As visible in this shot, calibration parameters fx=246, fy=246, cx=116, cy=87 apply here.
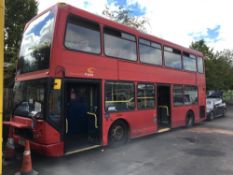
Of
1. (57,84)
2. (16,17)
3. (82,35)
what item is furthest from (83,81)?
(16,17)

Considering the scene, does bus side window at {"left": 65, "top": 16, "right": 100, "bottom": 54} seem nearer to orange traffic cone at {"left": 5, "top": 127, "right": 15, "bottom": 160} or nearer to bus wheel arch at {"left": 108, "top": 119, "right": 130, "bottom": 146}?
bus wheel arch at {"left": 108, "top": 119, "right": 130, "bottom": 146}

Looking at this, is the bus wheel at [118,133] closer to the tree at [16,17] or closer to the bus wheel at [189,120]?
the bus wheel at [189,120]

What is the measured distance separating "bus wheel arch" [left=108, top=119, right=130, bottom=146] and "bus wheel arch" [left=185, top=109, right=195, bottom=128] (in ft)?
15.7

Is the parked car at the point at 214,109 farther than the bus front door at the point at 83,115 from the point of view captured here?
Yes

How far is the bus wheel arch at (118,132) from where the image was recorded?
7.74 meters

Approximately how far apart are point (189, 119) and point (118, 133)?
5.80m

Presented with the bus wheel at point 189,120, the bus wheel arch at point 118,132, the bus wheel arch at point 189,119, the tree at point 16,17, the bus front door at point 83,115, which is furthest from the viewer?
the tree at point 16,17

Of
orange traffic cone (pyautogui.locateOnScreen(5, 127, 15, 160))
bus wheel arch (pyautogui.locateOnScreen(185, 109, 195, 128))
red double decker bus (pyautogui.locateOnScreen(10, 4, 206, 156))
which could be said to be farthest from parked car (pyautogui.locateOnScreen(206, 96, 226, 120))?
orange traffic cone (pyautogui.locateOnScreen(5, 127, 15, 160))

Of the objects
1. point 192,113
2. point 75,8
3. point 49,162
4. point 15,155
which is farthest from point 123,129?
point 192,113

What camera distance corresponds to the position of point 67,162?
6551mm

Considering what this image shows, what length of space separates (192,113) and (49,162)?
843 cm

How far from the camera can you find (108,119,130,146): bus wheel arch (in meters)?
7.74

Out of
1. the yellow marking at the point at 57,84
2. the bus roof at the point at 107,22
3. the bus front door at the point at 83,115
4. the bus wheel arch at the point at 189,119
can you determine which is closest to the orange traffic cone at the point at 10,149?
the bus front door at the point at 83,115

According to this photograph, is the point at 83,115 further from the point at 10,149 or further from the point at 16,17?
the point at 16,17
